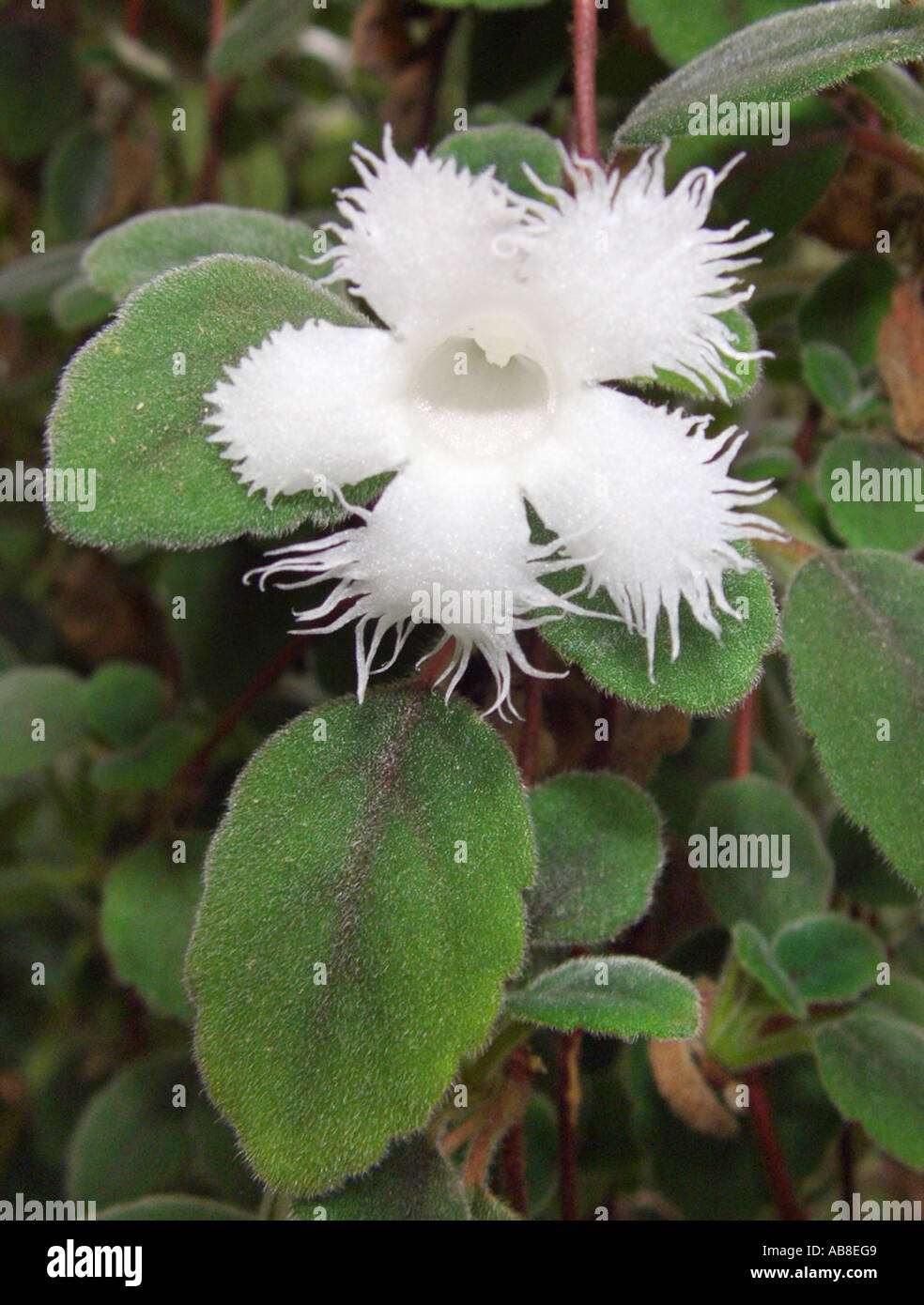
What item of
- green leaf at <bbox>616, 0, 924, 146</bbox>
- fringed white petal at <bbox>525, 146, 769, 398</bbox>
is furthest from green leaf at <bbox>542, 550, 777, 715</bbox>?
green leaf at <bbox>616, 0, 924, 146</bbox>

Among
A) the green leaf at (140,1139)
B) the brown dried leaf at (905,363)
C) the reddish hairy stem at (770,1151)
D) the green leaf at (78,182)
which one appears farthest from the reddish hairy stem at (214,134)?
the reddish hairy stem at (770,1151)

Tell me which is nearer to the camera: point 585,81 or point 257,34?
point 585,81

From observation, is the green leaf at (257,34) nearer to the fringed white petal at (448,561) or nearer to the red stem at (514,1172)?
the fringed white petal at (448,561)

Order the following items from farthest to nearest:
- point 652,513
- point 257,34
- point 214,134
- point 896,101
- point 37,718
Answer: point 214,134 < point 37,718 < point 257,34 < point 896,101 < point 652,513

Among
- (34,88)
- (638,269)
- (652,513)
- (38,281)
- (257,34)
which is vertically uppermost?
(34,88)

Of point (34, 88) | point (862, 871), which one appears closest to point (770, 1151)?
point (862, 871)

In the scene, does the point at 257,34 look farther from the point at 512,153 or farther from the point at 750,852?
the point at 750,852
